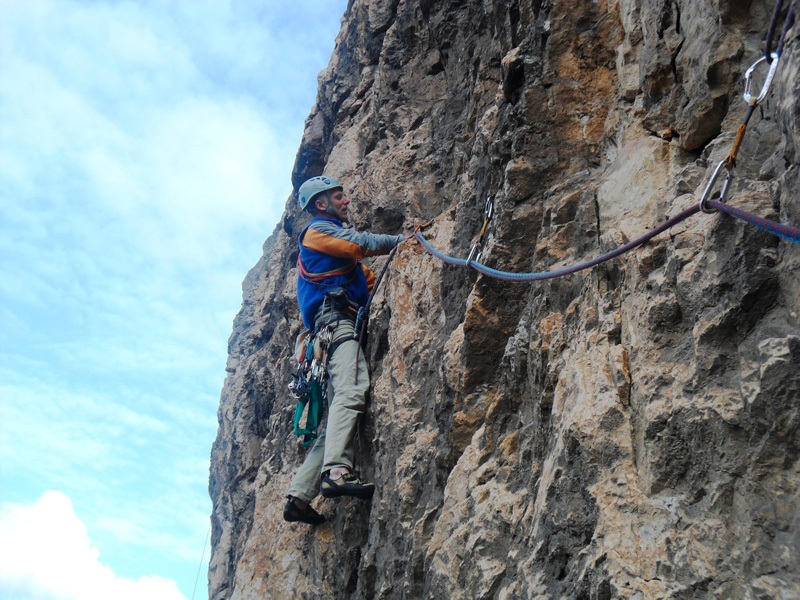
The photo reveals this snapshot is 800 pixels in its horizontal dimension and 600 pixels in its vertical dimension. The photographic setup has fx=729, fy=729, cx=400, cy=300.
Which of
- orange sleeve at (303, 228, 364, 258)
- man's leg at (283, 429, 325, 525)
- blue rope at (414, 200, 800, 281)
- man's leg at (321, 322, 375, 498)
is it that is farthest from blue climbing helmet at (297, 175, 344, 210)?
blue rope at (414, 200, 800, 281)

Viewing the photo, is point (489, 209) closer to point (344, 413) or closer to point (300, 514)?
point (344, 413)

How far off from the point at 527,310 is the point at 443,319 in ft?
3.33

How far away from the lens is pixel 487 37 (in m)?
5.55

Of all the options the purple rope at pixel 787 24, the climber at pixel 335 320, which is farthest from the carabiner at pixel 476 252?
the purple rope at pixel 787 24

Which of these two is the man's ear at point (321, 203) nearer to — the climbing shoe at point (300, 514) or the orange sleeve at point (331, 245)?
the orange sleeve at point (331, 245)

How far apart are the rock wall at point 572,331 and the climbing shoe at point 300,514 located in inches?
4.6

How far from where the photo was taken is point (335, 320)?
5.88 metres

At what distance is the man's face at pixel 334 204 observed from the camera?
646 centimetres

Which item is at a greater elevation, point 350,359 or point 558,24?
point 558,24

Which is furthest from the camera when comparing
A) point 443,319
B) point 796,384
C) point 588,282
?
point 443,319

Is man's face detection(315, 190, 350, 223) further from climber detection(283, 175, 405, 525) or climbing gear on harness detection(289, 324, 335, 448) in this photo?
climbing gear on harness detection(289, 324, 335, 448)

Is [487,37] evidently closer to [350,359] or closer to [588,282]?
[350,359]

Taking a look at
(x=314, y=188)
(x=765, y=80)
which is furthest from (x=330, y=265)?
(x=765, y=80)

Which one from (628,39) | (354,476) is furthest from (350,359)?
(628,39)
